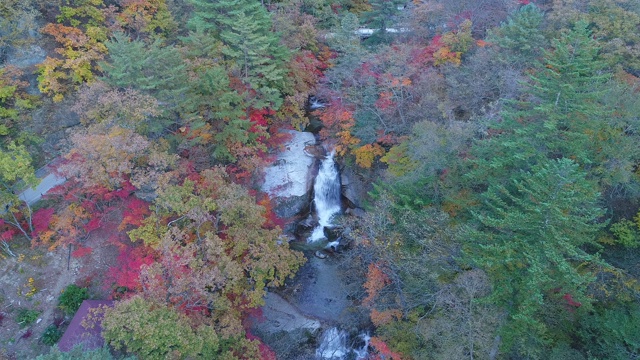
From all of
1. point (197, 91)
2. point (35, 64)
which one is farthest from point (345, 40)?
point (35, 64)

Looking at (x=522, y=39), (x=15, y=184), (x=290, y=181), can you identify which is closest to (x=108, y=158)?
(x=15, y=184)

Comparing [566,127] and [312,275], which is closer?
[566,127]

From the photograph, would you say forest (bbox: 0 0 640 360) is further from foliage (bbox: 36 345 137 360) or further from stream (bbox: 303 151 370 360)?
stream (bbox: 303 151 370 360)

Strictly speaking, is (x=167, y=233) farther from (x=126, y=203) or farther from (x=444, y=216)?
(x=444, y=216)

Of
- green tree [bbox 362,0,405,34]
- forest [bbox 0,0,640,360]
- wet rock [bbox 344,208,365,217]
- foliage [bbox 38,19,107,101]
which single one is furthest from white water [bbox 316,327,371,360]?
green tree [bbox 362,0,405,34]

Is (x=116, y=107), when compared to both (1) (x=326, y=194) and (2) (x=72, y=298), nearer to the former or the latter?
(2) (x=72, y=298)

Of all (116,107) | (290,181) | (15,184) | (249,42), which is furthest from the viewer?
(290,181)
